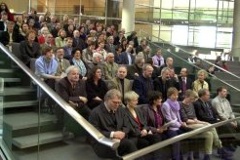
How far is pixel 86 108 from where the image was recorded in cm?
603

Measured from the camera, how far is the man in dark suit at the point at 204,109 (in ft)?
24.1

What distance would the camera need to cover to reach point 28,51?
8.05 metres

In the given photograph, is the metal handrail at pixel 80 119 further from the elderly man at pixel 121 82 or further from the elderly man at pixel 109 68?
the elderly man at pixel 109 68

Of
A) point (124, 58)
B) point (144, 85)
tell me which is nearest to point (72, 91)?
point (144, 85)

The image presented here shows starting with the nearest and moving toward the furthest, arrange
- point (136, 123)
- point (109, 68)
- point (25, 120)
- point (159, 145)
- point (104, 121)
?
1. point (25, 120)
2. point (159, 145)
3. point (104, 121)
4. point (136, 123)
5. point (109, 68)

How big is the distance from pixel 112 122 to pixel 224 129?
2619mm

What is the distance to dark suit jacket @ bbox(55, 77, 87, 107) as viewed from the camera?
587cm

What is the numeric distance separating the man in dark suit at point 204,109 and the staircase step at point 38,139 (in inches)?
156

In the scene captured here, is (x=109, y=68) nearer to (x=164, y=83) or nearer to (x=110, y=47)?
(x=164, y=83)

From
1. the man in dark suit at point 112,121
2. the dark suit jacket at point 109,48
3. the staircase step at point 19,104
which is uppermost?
the dark suit jacket at point 109,48

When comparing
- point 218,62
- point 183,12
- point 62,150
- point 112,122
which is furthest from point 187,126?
point 183,12

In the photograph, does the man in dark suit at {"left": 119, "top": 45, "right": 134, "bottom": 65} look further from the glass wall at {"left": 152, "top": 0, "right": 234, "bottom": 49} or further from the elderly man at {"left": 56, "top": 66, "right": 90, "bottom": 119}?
the glass wall at {"left": 152, "top": 0, "right": 234, "bottom": 49}

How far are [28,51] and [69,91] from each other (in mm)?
2342

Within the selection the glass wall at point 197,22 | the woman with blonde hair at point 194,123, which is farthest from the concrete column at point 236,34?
the woman with blonde hair at point 194,123
